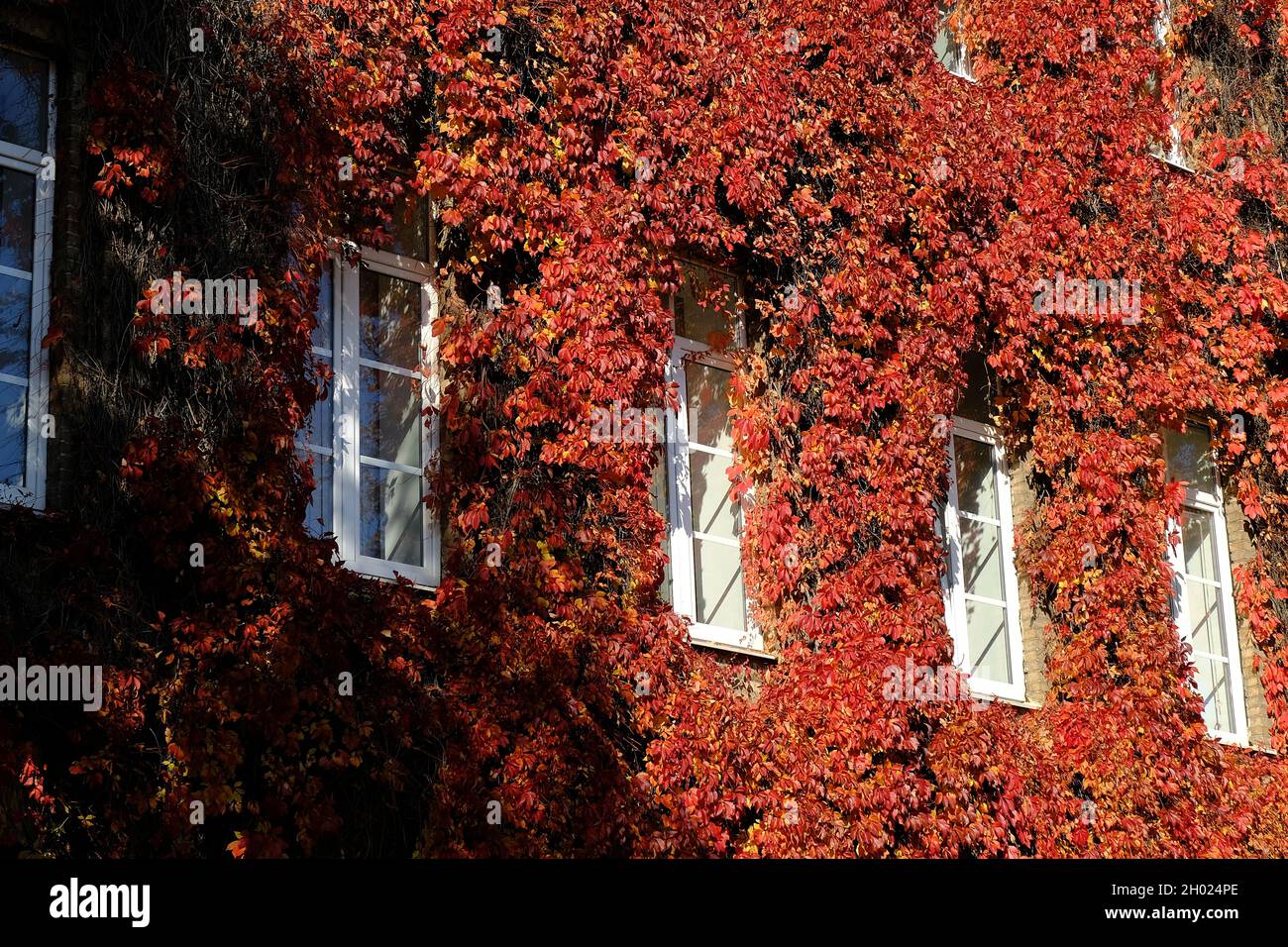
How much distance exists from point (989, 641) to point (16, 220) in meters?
6.94

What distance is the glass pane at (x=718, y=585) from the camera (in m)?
10.6

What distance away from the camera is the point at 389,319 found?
384 inches

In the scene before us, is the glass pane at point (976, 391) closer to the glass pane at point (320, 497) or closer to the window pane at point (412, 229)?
the window pane at point (412, 229)

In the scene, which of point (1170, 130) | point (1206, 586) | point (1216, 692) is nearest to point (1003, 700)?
point (1216, 692)

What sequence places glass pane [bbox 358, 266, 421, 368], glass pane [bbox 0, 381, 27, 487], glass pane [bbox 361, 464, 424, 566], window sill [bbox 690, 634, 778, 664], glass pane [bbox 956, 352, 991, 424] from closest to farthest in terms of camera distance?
glass pane [bbox 0, 381, 27, 487], glass pane [bbox 361, 464, 424, 566], glass pane [bbox 358, 266, 421, 368], window sill [bbox 690, 634, 778, 664], glass pane [bbox 956, 352, 991, 424]

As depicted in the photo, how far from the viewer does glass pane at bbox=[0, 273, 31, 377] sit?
8305mm

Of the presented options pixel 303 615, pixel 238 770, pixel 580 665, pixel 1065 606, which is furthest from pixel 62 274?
pixel 1065 606

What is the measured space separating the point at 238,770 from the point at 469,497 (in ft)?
6.69

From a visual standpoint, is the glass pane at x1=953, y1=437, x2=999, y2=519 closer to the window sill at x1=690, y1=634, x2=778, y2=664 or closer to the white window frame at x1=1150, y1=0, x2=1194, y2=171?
the window sill at x1=690, y1=634, x2=778, y2=664

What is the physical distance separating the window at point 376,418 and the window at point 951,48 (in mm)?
5440

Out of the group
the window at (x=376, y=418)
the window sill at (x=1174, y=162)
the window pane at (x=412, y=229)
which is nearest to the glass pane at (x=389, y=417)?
the window at (x=376, y=418)

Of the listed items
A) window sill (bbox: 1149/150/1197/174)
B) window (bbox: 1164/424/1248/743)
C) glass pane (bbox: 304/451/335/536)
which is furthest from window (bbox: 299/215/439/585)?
window sill (bbox: 1149/150/1197/174)

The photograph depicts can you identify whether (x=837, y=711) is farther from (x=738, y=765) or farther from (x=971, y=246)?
(x=971, y=246)

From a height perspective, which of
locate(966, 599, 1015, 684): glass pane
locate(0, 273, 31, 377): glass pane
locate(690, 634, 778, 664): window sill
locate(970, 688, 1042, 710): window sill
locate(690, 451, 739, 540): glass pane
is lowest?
locate(970, 688, 1042, 710): window sill
